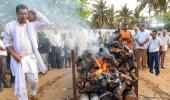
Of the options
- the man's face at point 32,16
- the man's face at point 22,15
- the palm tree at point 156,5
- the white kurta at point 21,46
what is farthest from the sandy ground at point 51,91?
the palm tree at point 156,5

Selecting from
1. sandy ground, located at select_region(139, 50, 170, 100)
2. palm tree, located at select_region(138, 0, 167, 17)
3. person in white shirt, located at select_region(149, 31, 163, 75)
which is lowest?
sandy ground, located at select_region(139, 50, 170, 100)

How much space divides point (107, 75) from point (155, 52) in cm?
632

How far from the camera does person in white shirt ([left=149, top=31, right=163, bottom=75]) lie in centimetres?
1423

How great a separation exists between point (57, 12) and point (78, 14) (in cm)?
240

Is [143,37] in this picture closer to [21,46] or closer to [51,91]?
[51,91]

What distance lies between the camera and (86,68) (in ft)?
29.9

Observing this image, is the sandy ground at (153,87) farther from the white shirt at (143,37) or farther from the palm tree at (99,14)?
the palm tree at (99,14)

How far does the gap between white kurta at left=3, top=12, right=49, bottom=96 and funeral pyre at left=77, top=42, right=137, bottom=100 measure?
184 centimetres

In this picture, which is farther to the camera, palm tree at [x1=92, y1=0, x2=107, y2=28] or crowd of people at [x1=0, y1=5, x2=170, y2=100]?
palm tree at [x1=92, y1=0, x2=107, y2=28]

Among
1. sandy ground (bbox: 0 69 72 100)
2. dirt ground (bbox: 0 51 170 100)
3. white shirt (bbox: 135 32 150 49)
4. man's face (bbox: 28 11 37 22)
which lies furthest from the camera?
white shirt (bbox: 135 32 150 49)

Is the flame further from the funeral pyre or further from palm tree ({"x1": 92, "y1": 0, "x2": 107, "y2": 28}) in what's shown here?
palm tree ({"x1": 92, "y1": 0, "x2": 107, "y2": 28})

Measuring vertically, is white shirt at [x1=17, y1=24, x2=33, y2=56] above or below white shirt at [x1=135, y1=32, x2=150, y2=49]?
above

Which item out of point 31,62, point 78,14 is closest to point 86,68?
point 31,62

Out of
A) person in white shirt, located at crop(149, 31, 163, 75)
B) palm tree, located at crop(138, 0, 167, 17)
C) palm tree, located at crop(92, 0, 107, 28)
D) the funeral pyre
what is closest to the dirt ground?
the funeral pyre
